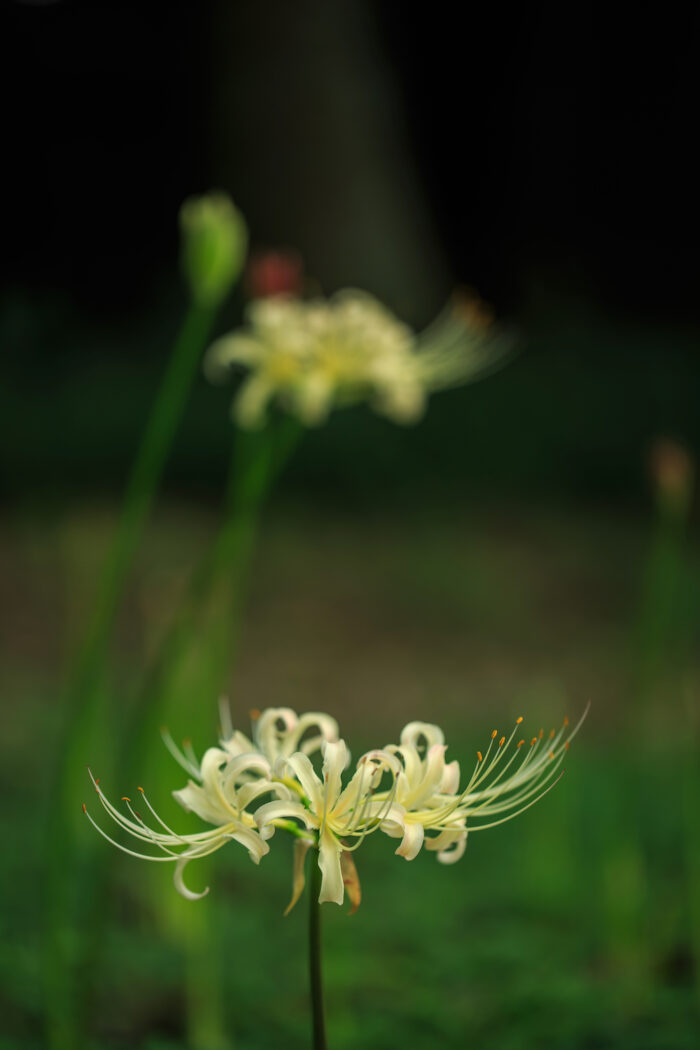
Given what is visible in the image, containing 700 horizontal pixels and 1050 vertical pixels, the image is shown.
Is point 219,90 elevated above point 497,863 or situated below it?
above

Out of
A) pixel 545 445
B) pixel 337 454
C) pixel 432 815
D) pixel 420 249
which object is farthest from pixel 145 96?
pixel 432 815

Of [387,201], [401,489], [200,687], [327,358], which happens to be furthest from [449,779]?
[387,201]

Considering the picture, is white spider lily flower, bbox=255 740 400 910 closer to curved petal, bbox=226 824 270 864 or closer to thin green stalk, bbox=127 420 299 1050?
curved petal, bbox=226 824 270 864

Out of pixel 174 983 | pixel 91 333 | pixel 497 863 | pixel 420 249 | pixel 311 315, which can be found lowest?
pixel 174 983

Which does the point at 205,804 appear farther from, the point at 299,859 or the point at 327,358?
the point at 327,358

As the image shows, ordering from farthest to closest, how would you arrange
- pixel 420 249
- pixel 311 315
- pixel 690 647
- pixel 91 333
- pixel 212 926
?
pixel 420 249 → pixel 91 333 → pixel 690 647 → pixel 212 926 → pixel 311 315

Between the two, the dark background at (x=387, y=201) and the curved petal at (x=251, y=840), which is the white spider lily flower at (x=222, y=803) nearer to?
the curved petal at (x=251, y=840)

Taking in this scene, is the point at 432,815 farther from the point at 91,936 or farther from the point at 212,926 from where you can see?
the point at 212,926
